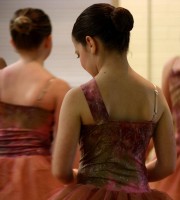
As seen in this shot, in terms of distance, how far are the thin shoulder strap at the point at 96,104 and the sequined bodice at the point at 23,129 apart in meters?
0.69

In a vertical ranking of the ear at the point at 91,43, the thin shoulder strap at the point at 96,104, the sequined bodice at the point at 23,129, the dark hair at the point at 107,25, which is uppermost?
the dark hair at the point at 107,25

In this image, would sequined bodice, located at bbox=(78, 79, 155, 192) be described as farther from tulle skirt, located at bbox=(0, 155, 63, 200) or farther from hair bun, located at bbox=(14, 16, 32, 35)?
hair bun, located at bbox=(14, 16, 32, 35)

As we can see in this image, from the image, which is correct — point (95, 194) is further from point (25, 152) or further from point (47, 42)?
point (47, 42)

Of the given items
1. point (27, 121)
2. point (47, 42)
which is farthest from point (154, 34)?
point (27, 121)

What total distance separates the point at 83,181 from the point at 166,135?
291 mm

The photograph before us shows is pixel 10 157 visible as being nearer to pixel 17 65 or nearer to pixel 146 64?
pixel 17 65

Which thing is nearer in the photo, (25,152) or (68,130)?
(68,130)

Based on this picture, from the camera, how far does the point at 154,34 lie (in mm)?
3605

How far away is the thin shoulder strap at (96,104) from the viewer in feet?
5.08

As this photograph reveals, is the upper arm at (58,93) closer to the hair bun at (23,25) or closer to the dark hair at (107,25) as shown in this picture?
the hair bun at (23,25)

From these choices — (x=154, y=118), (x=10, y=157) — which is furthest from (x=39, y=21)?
(x=154, y=118)

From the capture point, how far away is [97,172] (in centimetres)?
157

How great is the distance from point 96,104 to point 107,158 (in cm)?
16

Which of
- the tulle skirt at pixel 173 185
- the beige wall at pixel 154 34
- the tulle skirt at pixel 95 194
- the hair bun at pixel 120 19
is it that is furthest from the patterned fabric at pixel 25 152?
the beige wall at pixel 154 34
